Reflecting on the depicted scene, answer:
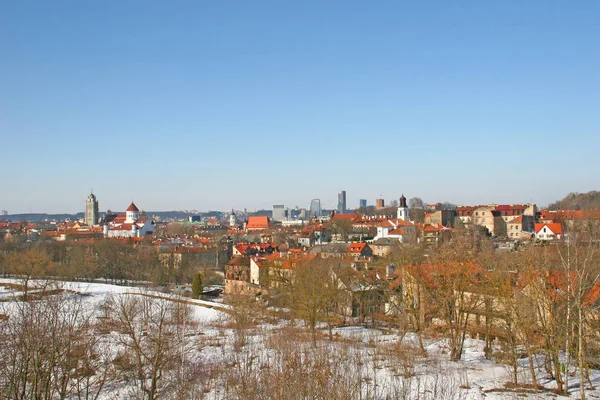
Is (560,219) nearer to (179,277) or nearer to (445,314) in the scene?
(179,277)

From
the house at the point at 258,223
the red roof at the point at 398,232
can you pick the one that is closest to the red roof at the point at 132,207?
the house at the point at 258,223

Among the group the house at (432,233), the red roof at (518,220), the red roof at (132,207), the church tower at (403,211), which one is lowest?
the house at (432,233)

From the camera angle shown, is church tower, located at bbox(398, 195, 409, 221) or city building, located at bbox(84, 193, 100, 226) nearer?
church tower, located at bbox(398, 195, 409, 221)

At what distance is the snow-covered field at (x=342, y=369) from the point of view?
10.5 meters

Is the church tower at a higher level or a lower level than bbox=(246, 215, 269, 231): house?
higher

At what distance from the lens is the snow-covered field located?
34.6 feet

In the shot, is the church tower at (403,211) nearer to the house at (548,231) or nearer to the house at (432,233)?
the house at (432,233)

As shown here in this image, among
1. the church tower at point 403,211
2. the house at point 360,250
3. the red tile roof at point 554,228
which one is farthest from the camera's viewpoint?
the church tower at point 403,211

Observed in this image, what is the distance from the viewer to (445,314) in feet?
56.8

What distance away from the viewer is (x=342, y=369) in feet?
45.2

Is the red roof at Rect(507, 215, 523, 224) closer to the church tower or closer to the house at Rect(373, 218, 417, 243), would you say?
the house at Rect(373, 218, 417, 243)

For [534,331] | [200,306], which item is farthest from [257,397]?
[200,306]

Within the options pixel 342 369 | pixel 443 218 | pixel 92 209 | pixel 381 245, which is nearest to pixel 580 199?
pixel 443 218

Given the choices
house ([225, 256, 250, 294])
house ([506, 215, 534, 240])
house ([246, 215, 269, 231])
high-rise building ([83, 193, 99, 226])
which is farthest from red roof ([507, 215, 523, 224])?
high-rise building ([83, 193, 99, 226])
